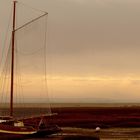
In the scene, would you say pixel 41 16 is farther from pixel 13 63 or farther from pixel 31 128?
pixel 31 128

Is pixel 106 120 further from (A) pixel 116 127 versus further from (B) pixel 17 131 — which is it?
(B) pixel 17 131

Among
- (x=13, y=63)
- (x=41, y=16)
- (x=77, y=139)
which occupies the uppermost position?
(x=41, y=16)

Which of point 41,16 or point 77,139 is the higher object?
point 41,16

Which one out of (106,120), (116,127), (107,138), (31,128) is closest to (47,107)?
(31,128)

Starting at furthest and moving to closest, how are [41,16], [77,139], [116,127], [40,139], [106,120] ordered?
[106,120] → [116,127] → [41,16] → [40,139] → [77,139]

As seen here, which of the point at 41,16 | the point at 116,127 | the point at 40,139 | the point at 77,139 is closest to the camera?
the point at 77,139

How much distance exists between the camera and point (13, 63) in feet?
204

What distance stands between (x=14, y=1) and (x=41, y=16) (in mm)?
4973

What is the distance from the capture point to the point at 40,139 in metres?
57.3

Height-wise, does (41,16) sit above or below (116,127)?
above

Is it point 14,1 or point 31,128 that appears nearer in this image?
point 31,128

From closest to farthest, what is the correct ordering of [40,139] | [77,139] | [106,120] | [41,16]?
[77,139], [40,139], [41,16], [106,120]

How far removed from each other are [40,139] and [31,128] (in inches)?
108

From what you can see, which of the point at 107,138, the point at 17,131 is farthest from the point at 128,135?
the point at 17,131
